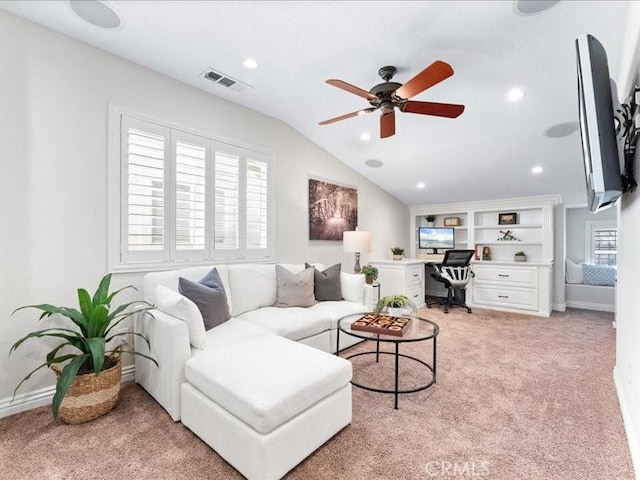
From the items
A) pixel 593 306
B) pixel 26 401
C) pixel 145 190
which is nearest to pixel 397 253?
pixel 593 306

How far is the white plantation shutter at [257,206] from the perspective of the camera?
141 inches

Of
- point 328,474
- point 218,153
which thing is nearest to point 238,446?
point 328,474

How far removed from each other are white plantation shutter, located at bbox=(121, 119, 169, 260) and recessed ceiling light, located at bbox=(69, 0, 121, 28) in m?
0.69

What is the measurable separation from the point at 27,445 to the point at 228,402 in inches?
48.9

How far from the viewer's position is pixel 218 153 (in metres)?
3.29

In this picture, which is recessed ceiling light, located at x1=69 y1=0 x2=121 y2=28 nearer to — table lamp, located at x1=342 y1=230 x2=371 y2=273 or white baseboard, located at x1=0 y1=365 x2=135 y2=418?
white baseboard, located at x1=0 y1=365 x2=135 y2=418

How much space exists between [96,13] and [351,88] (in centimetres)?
180

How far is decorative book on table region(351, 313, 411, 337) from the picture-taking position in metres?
2.27

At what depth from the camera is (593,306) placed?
5.20 meters

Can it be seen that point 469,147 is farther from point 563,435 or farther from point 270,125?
point 563,435

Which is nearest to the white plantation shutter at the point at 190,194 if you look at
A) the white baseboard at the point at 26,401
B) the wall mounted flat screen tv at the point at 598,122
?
the white baseboard at the point at 26,401

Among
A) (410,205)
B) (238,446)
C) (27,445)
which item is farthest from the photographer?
(410,205)

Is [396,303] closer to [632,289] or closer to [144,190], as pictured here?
[632,289]

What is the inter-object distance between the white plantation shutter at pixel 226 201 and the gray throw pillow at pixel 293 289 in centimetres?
61
